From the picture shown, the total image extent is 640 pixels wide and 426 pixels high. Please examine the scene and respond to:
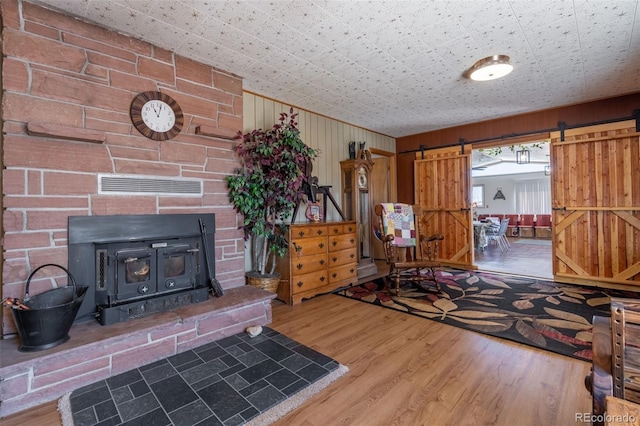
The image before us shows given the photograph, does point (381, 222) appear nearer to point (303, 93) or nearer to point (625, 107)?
point (303, 93)

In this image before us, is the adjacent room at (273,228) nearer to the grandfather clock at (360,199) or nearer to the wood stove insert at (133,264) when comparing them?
the wood stove insert at (133,264)

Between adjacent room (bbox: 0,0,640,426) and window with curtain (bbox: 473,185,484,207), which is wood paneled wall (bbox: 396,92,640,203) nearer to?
adjacent room (bbox: 0,0,640,426)

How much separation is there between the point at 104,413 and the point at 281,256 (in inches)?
71.7

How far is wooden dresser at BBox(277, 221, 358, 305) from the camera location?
10.2 feet

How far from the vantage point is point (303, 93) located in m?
3.46

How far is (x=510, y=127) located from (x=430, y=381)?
4.30 metres

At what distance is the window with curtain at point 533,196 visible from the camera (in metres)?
10.6

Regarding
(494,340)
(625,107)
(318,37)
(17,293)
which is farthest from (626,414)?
(625,107)

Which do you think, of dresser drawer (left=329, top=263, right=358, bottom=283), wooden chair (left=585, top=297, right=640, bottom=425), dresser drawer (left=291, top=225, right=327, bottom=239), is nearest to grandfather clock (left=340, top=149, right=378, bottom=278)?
dresser drawer (left=329, top=263, right=358, bottom=283)

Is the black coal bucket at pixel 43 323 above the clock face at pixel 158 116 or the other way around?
the other way around

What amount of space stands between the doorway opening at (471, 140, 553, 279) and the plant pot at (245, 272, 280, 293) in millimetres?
4734

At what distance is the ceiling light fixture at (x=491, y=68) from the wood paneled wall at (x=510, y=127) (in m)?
1.81

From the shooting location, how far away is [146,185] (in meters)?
2.33

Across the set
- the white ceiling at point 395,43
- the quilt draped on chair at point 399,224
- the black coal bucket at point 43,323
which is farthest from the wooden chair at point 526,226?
the black coal bucket at point 43,323
